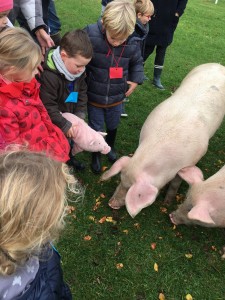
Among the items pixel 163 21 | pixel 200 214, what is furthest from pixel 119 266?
pixel 163 21

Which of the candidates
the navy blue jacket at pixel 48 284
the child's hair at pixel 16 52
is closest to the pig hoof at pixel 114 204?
the child's hair at pixel 16 52

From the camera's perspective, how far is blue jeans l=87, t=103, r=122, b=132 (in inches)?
199

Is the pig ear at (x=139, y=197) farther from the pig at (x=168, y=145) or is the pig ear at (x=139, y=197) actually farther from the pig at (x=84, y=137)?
the pig at (x=84, y=137)

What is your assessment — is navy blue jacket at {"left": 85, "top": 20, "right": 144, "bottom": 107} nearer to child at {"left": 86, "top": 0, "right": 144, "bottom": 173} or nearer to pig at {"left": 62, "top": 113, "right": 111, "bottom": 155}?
child at {"left": 86, "top": 0, "right": 144, "bottom": 173}

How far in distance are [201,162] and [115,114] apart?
5.70 feet

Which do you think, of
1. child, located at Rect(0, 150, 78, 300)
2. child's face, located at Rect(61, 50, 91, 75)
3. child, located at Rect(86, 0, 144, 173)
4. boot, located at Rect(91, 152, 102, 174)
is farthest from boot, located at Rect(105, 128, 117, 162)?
child, located at Rect(0, 150, 78, 300)

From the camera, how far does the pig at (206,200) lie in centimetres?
393

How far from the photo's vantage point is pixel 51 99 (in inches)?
160

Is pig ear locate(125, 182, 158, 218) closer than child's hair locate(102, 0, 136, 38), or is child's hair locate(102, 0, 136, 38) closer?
pig ear locate(125, 182, 158, 218)

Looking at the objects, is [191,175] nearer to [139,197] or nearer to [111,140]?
[139,197]

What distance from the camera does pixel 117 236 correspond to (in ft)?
14.3

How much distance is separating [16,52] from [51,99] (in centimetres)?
95

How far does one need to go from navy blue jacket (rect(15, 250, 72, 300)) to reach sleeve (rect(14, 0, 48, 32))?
327 cm

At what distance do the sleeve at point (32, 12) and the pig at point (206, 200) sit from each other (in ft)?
8.75
